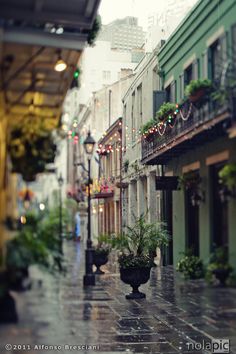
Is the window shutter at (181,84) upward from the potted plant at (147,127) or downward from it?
upward

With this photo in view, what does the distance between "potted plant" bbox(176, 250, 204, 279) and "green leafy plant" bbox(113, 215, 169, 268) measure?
658 millimetres

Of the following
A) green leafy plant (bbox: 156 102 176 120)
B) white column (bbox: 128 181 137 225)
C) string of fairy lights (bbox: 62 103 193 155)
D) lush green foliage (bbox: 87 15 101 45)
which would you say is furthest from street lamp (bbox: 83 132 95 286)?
lush green foliage (bbox: 87 15 101 45)

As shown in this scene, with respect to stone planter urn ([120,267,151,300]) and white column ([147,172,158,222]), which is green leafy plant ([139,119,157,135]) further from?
stone planter urn ([120,267,151,300])

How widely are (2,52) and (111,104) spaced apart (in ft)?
6.71

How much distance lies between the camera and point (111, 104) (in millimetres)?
4176

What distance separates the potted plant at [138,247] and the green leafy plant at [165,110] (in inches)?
33.3

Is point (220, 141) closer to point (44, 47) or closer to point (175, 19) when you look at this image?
point (44, 47)

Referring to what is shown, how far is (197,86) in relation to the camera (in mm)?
2795

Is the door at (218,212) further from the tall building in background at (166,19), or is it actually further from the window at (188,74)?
the tall building in background at (166,19)

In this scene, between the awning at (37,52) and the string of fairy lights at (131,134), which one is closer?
the awning at (37,52)

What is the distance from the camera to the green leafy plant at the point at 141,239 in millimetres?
4152

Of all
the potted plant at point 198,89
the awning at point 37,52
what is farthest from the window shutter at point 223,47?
the awning at point 37,52

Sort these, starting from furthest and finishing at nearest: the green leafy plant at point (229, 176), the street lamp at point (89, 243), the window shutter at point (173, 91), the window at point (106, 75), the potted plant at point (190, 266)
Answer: the window at point (106, 75)
the street lamp at point (89, 243)
the window shutter at point (173, 91)
the potted plant at point (190, 266)
the green leafy plant at point (229, 176)

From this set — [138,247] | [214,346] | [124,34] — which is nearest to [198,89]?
[124,34]
